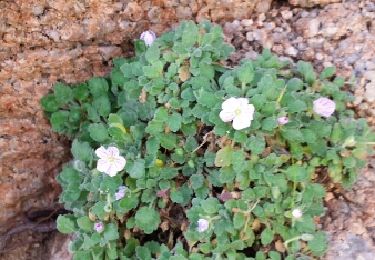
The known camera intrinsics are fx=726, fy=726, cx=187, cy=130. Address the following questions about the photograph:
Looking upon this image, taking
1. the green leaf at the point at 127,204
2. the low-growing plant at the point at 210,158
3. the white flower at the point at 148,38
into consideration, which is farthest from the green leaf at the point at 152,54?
the green leaf at the point at 127,204

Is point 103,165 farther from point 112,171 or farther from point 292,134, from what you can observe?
point 292,134

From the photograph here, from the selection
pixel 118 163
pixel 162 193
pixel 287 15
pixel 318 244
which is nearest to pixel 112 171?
pixel 118 163

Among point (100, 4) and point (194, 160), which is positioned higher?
point (100, 4)

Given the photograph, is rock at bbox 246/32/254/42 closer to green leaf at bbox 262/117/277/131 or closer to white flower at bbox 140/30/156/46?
white flower at bbox 140/30/156/46

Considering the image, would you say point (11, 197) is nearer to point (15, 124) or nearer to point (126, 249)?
point (15, 124)

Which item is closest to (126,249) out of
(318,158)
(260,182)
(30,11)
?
(260,182)

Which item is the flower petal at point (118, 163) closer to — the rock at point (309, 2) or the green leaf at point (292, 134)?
the green leaf at point (292, 134)

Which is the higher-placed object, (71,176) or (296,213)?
(71,176)
